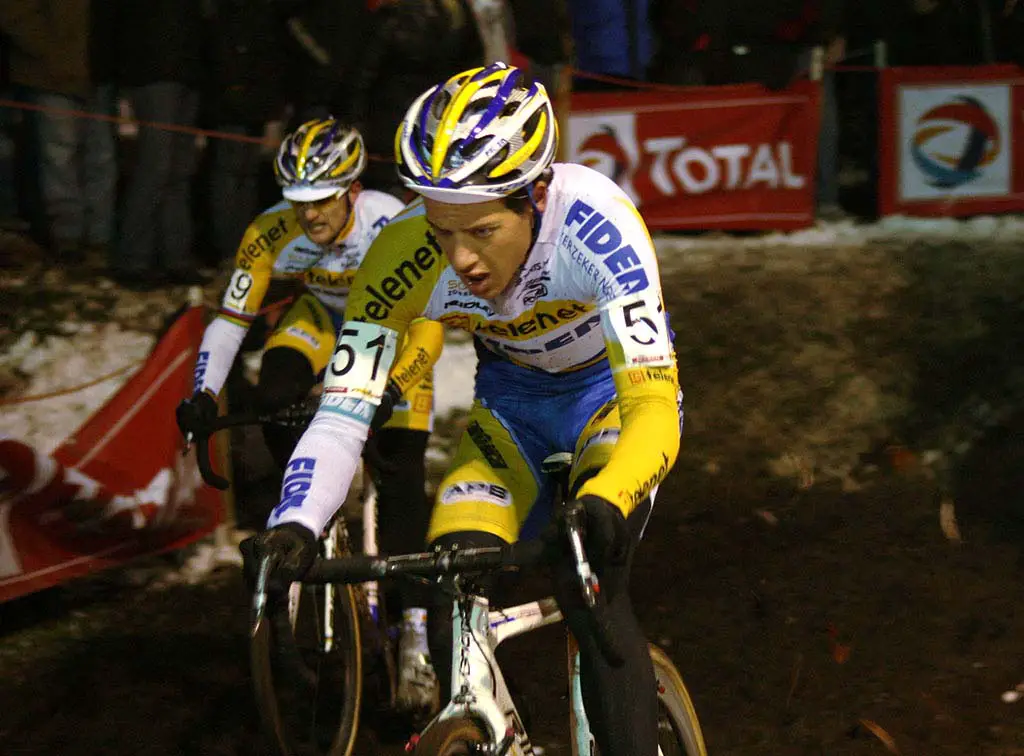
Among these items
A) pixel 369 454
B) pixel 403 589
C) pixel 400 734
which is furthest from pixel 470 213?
pixel 400 734

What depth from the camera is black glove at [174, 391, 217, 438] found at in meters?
5.00

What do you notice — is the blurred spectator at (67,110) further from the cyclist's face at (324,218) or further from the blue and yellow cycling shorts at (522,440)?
the blue and yellow cycling shorts at (522,440)

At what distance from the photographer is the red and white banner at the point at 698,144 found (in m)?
10.6

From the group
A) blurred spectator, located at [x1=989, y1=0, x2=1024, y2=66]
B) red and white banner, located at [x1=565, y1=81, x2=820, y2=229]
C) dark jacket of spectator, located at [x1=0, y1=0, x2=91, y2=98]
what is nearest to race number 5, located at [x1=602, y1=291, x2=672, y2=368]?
dark jacket of spectator, located at [x1=0, y1=0, x2=91, y2=98]

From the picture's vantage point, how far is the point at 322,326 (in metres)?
6.00

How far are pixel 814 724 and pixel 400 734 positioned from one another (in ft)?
5.62

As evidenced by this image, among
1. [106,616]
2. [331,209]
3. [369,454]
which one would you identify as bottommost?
[106,616]

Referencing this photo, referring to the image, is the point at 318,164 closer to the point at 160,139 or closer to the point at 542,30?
the point at 160,139

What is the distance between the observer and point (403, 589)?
5199mm

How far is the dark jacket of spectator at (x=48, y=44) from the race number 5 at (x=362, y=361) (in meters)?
6.00

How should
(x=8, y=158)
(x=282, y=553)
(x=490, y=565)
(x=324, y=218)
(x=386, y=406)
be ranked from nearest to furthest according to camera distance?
(x=490, y=565) < (x=282, y=553) < (x=386, y=406) < (x=324, y=218) < (x=8, y=158)

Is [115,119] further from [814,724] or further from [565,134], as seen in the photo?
[814,724]

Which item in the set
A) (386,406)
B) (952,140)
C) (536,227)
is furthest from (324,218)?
(952,140)

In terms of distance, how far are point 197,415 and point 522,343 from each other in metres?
1.74
